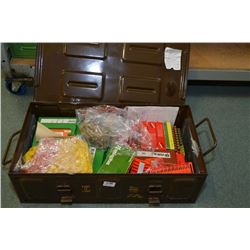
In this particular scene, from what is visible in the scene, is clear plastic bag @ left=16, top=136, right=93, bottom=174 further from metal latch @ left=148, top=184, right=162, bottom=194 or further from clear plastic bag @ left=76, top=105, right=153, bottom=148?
metal latch @ left=148, top=184, right=162, bottom=194

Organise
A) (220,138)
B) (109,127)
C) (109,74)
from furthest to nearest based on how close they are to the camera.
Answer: (220,138)
(109,74)
(109,127)

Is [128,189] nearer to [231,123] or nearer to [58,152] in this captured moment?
[58,152]

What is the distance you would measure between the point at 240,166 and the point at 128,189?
0.62 m

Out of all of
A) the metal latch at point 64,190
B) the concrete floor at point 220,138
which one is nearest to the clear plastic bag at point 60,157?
the metal latch at point 64,190

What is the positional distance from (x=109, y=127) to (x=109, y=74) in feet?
0.88

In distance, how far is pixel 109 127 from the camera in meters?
1.41

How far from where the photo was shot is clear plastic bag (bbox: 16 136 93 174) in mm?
1243

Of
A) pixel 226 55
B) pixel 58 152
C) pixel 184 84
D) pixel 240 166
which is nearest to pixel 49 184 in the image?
pixel 58 152

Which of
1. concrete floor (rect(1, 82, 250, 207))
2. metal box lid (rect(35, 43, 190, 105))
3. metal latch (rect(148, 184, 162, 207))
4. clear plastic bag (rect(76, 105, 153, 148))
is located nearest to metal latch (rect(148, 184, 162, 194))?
metal latch (rect(148, 184, 162, 207))

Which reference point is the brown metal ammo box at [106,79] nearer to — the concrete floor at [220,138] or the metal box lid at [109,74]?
the metal box lid at [109,74]

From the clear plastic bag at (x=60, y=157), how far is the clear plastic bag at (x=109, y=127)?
7 centimetres

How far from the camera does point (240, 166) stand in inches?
60.8

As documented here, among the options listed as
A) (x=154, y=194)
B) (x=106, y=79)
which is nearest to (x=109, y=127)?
(x=106, y=79)

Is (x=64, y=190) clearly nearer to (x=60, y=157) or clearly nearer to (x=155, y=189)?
(x=60, y=157)
